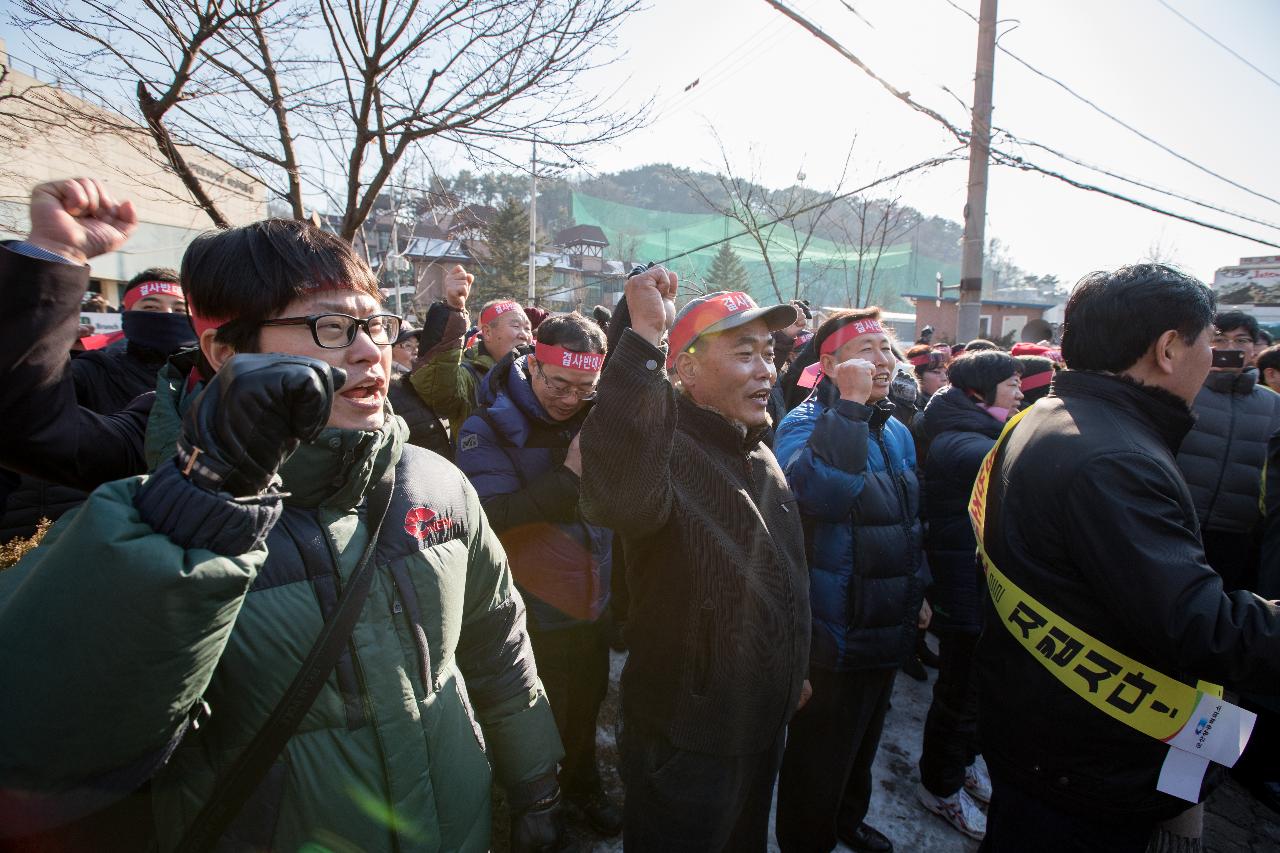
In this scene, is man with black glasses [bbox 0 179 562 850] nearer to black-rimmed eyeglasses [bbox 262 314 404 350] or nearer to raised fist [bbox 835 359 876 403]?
black-rimmed eyeglasses [bbox 262 314 404 350]

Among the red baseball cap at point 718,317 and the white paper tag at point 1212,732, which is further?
the red baseball cap at point 718,317

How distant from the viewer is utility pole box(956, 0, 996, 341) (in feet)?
25.8

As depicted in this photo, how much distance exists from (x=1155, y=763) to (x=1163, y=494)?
82 cm

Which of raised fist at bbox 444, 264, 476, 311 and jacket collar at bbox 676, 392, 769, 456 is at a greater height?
raised fist at bbox 444, 264, 476, 311

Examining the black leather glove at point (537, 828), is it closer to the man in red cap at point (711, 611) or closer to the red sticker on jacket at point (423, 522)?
the man in red cap at point (711, 611)

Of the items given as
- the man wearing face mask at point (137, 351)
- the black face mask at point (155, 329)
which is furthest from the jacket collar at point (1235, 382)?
the black face mask at point (155, 329)

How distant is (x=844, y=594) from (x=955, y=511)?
3.97ft

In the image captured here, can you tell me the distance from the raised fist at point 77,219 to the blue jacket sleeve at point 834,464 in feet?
7.24

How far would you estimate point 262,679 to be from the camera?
1.09 metres

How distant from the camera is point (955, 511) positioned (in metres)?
3.28

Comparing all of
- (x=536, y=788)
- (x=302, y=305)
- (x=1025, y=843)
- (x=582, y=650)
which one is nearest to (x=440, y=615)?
(x=536, y=788)

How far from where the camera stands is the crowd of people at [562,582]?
2.81 ft

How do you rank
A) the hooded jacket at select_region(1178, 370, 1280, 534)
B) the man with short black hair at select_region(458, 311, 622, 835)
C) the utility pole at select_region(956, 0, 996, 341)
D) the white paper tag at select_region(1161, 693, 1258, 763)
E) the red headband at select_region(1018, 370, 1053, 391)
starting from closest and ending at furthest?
1. the white paper tag at select_region(1161, 693, 1258, 763)
2. the man with short black hair at select_region(458, 311, 622, 835)
3. the hooded jacket at select_region(1178, 370, 1280, 534)
4. the red headband at select_region(1018, 370, 1053, 391)
5. the utility pole at select_region(956, 0, 996, 341)

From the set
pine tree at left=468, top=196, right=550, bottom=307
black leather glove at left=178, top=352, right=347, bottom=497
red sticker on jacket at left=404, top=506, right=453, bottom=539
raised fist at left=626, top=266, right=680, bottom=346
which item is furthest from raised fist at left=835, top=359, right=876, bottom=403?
pine tree at left=468, top=196, right=550, bottom=307
